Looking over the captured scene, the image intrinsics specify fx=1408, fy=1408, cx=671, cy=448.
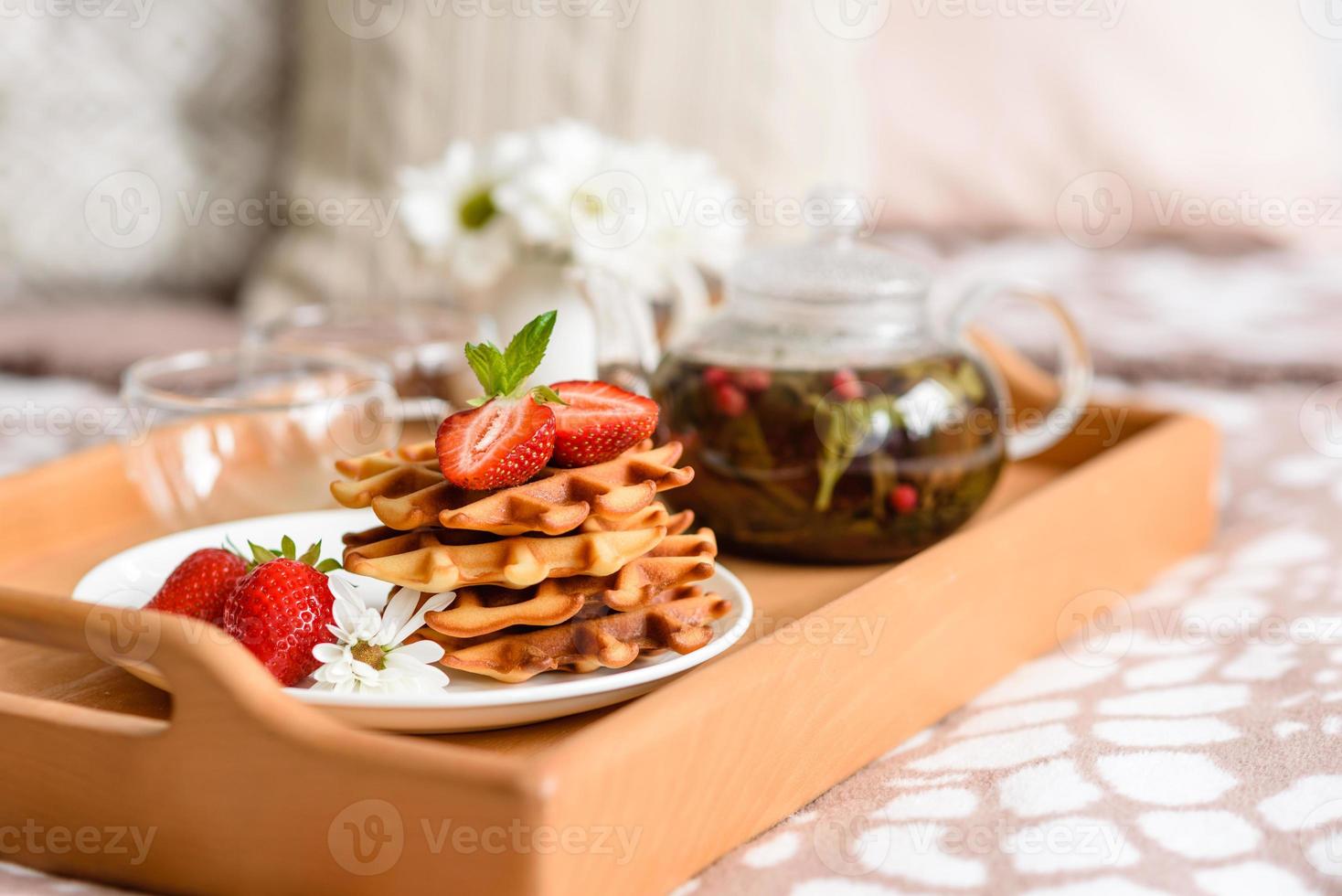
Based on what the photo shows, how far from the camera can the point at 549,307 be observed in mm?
1143

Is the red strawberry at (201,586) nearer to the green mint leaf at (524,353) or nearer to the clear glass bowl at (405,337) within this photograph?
the green mint leaf at (524,353)

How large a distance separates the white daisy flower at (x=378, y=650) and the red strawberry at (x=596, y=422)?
0.27ft

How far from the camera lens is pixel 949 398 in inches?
33.3

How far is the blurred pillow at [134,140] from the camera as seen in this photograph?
1575mm

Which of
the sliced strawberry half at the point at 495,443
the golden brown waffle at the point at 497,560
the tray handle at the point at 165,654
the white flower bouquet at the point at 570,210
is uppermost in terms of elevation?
the white flower bouquet at the point at 570,210

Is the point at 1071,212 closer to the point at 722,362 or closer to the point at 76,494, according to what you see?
the point at 722,362

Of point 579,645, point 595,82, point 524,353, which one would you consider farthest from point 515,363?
point 595,82

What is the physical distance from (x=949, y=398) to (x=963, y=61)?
971 millimetres

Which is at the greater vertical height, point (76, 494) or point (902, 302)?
point (902, 302)

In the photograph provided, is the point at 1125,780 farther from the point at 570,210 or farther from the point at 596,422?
the point at 570,210

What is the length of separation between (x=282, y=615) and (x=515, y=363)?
149mm

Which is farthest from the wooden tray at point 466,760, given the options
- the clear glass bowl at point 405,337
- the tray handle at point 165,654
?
the clear glass bowl at point 405,337

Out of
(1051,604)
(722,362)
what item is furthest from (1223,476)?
(722,362)

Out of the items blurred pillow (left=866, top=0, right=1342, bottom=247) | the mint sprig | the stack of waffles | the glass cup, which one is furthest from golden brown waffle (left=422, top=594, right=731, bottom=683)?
blurred pillow (left=866, top=0, right=1342, bottom=247)
